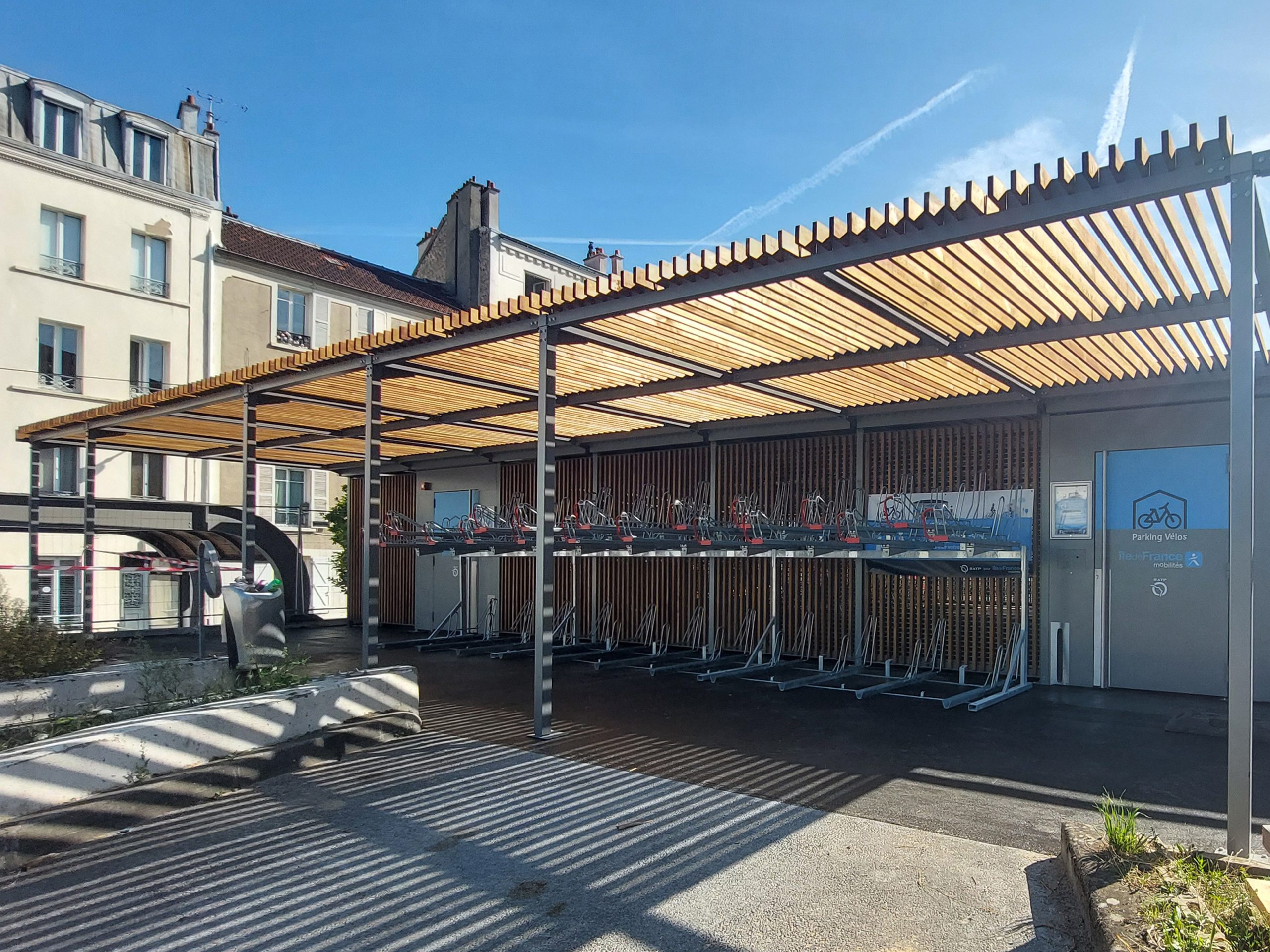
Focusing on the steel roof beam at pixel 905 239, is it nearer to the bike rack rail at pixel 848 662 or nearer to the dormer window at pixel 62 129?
the bike rack rail at pixel 848 662

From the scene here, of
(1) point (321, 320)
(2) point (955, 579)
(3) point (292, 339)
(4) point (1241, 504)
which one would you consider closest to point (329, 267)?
(1) point (321, 320)

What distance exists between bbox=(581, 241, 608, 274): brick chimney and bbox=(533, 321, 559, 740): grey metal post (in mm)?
22759

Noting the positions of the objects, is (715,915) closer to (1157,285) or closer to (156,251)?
(1157,285)

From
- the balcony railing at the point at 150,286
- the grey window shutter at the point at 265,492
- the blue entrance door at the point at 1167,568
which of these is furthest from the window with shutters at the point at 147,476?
the blue entrance door at the point at 1167,568

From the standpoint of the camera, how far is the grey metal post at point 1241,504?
3629mm

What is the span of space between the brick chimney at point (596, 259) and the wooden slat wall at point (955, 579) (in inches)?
773

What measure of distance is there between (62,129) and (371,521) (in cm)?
→ 1789

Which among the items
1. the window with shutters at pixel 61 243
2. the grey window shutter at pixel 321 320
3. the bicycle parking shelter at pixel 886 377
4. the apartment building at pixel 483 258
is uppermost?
the apartment building at pixel 483 258

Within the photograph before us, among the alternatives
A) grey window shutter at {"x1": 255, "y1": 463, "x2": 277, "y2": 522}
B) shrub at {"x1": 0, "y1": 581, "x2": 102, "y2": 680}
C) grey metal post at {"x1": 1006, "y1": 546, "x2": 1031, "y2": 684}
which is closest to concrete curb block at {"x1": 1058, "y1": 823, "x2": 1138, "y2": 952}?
grey metal post at {"x1": 1006, "y1": 546, "x2": 1031, "y2": 684}

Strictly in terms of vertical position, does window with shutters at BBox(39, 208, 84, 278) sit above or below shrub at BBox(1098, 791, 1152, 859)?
above

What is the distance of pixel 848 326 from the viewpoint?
6938mm

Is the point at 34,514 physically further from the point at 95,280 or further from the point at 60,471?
the point at 95,280

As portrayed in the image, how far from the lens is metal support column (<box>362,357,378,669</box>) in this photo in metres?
7.70

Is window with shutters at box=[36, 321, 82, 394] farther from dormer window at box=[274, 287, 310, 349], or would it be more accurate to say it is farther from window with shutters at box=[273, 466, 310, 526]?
window with shutters at box=[273, 466, 310, 526]
